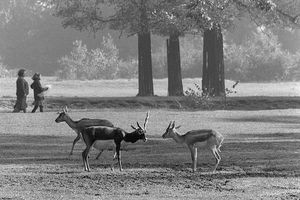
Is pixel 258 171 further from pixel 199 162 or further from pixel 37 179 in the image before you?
pixel 37 179

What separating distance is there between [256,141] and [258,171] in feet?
24.0

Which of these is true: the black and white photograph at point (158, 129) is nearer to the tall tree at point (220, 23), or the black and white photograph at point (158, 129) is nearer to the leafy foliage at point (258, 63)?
the tall tree at point (220, 23)

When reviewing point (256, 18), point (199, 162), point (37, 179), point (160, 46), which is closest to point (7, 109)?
point (256, 18)

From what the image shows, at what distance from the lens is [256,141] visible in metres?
28.8

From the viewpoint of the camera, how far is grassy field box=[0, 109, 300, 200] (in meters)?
17.8

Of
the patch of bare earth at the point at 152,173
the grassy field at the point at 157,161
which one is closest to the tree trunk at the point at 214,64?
the grassy field at the point at 157,161

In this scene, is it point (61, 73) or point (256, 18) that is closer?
point (256, 18)

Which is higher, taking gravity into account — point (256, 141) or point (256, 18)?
point (256, 18)

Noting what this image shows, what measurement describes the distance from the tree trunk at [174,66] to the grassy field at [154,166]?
50.4ft

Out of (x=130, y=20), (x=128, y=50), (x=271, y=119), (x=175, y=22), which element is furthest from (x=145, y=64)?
(x=128, y=50)

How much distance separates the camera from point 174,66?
168 ft

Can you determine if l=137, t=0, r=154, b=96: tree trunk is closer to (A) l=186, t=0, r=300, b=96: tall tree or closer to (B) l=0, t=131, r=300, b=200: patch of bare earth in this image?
(A) l=186, t=0, r=300, b=96: tall tree

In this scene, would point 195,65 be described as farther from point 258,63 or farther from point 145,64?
point 145,64

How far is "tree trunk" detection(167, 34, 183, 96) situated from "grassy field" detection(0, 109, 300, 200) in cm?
1535
